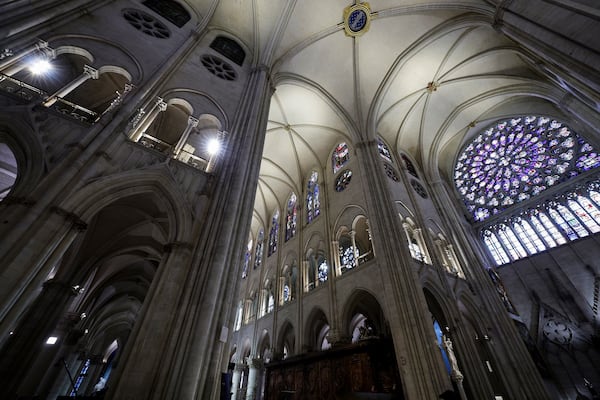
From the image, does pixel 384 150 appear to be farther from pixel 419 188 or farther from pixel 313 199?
pixel 313 199

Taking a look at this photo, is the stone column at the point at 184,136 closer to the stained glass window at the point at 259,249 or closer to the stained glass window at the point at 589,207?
the stained glass window at the point at 259,249

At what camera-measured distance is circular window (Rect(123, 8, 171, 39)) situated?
7.83 m

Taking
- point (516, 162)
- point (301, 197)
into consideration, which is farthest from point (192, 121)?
point (516, 162)

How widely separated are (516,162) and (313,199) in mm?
12701

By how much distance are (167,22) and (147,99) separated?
16.4 feet

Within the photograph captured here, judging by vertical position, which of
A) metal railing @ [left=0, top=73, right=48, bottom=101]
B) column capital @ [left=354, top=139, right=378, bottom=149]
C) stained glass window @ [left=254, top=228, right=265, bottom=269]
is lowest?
metal railing @ [left=0, top=73, right=48, bottom=101]

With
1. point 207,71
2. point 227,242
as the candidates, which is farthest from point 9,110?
point 207,71

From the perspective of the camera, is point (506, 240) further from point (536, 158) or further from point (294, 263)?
point (294, 263)

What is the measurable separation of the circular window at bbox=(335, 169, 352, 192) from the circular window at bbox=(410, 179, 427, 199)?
13.2 feet

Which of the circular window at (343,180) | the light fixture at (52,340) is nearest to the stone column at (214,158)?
the circular window at (343,180)

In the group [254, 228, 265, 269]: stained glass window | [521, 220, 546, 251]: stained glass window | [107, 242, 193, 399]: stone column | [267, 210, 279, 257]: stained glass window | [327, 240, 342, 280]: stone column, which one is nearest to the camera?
[107, 242, 193, 399]: stone column

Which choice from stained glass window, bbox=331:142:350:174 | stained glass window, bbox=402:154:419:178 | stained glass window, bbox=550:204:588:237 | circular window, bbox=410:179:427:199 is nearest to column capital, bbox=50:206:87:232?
stained glass window, bbox=331:142:350:174

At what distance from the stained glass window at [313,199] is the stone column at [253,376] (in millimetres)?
7794

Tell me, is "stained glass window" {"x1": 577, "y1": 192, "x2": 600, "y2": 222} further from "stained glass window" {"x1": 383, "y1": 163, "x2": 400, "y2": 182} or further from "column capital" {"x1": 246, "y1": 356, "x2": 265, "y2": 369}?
"column capital" {"x1": 246, "y1": 356, "x2": 265, "y2": 369}
